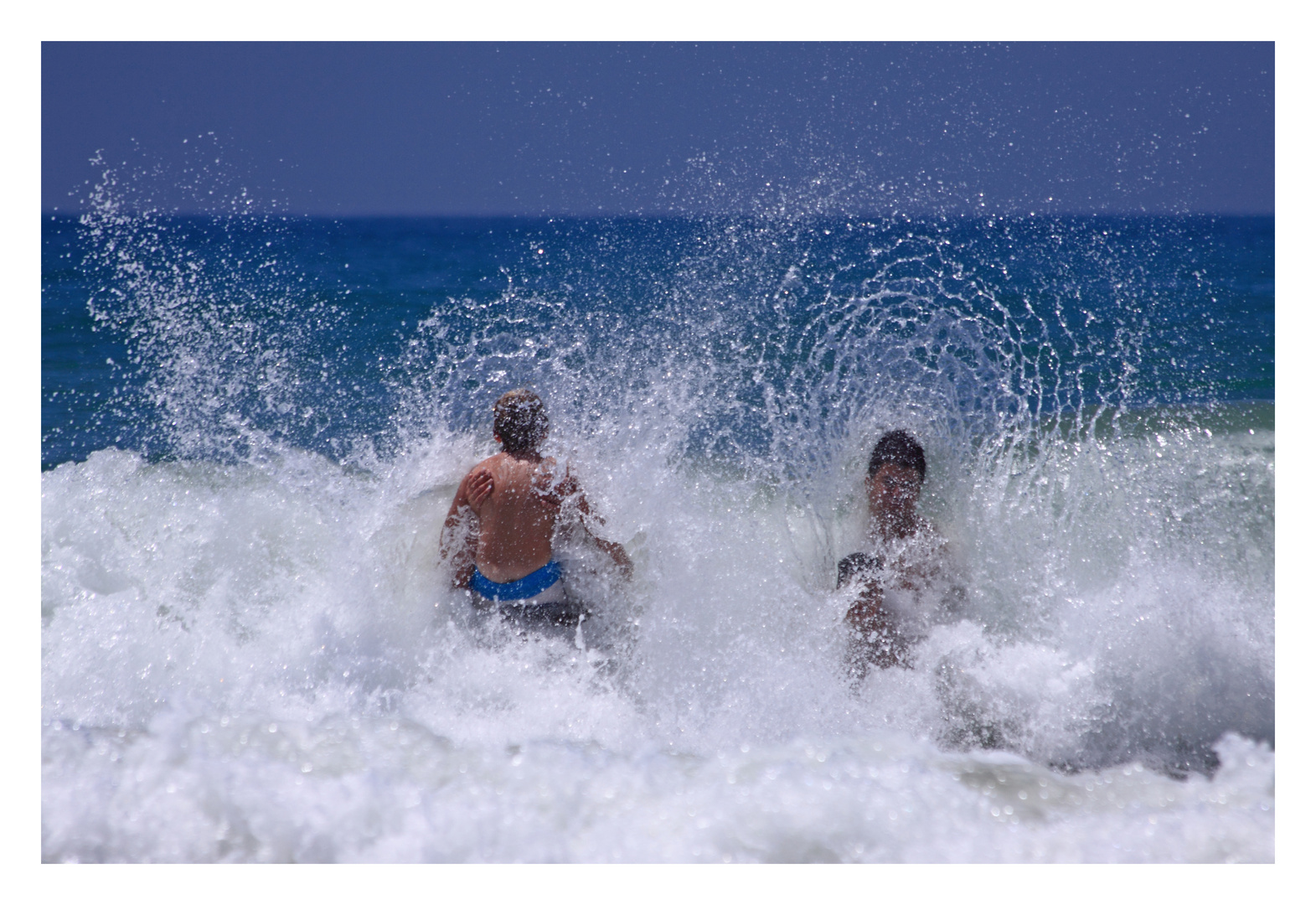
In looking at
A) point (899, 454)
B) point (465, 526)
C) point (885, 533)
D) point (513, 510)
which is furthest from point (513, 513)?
point (899, 454)

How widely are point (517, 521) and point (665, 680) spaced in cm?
100

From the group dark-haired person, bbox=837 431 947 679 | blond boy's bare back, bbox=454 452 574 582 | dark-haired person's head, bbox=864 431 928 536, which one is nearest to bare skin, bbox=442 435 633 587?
blond boy's bare back, bbox=454 452 574 582

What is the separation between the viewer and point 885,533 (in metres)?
4.03

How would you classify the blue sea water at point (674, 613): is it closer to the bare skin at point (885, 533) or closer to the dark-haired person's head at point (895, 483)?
the bare skin at point (885, 533)

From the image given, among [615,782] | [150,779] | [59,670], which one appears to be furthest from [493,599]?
[59,670]

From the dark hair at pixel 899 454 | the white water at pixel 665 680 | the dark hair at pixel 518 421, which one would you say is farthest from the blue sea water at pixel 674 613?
the dark hair at pixel 518 421

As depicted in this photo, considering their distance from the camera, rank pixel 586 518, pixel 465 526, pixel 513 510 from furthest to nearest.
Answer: pixel 586 518 → pixel 465 526 → pixel 513 510

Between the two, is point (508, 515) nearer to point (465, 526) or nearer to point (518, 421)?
point (465, 526)

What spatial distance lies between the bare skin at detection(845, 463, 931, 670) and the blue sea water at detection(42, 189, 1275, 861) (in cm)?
13

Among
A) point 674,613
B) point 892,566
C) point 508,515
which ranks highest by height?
point 508,515

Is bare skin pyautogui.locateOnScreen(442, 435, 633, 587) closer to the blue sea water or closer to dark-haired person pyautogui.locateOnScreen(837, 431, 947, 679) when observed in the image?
the blue sea water

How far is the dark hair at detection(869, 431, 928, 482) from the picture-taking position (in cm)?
420

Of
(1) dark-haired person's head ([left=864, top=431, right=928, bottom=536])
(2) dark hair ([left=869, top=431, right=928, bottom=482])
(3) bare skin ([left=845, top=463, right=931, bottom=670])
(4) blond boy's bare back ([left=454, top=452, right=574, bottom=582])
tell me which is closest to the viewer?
(4) blond boy's bare back ([left=454, top=452, right=574, bottom=582])

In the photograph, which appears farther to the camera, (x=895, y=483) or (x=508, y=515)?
(x=895, y=483)
